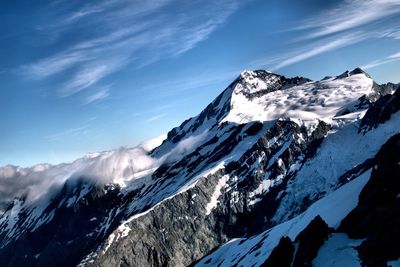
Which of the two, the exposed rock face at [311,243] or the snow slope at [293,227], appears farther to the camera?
the snow slope at [293,227]

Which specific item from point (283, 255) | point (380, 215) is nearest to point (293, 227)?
point (283, 255)

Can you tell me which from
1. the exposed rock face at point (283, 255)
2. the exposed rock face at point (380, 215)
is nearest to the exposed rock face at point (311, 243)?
the exposed rock face at point (283, 255)

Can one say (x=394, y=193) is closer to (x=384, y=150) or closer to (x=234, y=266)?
(x=384, y=150)

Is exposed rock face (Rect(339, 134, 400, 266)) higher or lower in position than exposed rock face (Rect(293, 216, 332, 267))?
A: higher

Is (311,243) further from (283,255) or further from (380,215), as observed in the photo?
(380,215)

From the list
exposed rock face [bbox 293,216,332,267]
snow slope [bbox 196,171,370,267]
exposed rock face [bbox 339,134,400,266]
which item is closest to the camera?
exposed rock face [bbox 339,134,400,266]

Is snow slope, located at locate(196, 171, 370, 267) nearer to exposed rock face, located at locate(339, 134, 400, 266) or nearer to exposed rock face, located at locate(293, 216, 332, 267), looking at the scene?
exposed rock face, located at locate(293, 216, 332, 267)

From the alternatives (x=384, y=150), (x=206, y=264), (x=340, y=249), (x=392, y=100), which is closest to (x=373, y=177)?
(x=384, y=150)

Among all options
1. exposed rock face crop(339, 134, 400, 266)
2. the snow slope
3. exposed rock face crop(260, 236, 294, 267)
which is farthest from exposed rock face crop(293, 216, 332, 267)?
the snow slope

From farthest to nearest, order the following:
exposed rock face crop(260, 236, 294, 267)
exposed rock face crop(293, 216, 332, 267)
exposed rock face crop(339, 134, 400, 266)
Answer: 1. exposed rock face crop(260, 236, 294, 267)
2. exposed rock face crop(293, 216, 332, 267)
3. exposed rock face crop(339, 134, 400, 266)

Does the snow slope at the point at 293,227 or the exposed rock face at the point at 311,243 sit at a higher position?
the exposed rock face at the point at 311,243

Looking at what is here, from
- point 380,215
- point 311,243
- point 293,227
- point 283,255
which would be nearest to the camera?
point 380,215

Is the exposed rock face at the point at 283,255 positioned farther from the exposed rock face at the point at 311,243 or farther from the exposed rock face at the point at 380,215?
the exposed rock face at the point at 380,215
